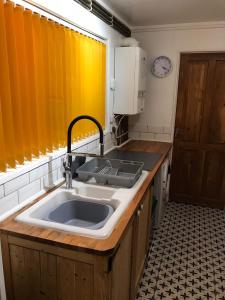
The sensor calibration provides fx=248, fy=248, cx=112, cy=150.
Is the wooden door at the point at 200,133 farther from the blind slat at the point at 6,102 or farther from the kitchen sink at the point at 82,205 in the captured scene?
the blind slat at the point at 6,102

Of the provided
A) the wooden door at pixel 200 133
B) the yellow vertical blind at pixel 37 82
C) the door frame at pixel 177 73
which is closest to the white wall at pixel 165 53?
the door frame at pixel 177 73

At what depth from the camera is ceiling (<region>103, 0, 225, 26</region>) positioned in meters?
2.21

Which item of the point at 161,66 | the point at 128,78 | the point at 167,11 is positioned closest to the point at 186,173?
the point at 161,66

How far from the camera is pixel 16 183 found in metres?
1.34

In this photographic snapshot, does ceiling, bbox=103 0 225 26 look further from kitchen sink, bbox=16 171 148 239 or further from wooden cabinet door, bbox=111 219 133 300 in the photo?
wooden cabinet door, bbox=111 219 133 300

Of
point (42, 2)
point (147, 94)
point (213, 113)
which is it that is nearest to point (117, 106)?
point (147, 94)

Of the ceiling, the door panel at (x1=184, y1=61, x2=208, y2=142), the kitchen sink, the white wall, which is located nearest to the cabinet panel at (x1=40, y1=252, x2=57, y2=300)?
the kitchen sink

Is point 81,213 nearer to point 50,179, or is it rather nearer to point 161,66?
point 50,179

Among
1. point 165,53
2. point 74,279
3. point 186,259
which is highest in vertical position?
point 165,53

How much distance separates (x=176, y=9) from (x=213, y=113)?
4.38ft

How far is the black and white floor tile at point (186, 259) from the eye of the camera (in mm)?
1944

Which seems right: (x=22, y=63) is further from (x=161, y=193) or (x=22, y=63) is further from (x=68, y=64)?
(x=161, y=193)

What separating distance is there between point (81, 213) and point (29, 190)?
36 centimetres

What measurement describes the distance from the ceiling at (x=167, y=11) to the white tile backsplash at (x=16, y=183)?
67.1 inches
